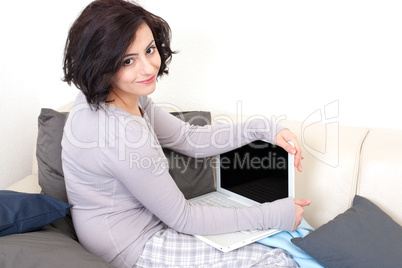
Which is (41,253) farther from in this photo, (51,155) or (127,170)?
(51,155)

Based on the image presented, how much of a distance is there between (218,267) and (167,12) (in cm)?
114

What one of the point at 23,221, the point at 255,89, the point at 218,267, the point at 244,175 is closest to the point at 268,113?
the point at 255,89

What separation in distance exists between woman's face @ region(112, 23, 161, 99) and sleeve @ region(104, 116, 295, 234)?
12 cm

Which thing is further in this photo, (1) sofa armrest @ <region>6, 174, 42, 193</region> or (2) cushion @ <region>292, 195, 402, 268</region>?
(1) sofa armrest @ <region>6, 174, 42, 193</region>

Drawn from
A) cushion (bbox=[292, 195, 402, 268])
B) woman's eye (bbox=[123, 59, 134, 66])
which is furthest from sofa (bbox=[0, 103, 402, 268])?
woman's eye (bbox=[123, 59, 134, 66])

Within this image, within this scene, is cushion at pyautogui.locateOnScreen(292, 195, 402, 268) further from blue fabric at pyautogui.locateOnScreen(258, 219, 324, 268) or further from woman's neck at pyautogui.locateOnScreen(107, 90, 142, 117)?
woman's neck at pyautogui.locateOnScreen(107, 90, 142, 117)

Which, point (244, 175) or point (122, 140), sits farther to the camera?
point (244, 175)

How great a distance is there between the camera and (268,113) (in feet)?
5.80

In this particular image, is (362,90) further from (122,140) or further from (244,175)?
(122,140)

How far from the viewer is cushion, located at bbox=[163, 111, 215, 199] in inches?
61.5

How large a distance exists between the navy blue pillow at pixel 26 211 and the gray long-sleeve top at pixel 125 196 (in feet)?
0.25

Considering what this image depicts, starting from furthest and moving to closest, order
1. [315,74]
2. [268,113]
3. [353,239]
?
[268,113] → [315,74] → [353,239]

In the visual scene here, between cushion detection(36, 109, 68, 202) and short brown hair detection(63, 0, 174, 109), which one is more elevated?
short brown hair detection(63, 0, 174, 109)

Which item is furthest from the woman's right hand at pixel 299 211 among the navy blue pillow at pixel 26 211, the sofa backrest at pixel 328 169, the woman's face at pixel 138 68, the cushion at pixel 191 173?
the navy blue pillow at pixel 26 211
